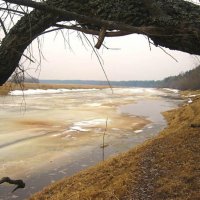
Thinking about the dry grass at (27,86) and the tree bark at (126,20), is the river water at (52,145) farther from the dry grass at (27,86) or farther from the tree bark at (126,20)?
the tree bark at (126,20)

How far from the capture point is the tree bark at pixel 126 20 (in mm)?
3965

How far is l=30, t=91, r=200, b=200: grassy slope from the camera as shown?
587cm

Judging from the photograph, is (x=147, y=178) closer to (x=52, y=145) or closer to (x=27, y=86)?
(x=52, y=145)

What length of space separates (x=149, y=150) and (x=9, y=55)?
17.4 feet

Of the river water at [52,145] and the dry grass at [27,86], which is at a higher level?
the dry grass at [27,86]

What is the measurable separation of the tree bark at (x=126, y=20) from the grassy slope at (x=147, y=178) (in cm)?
239

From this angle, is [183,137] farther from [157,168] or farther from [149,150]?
[157,168]

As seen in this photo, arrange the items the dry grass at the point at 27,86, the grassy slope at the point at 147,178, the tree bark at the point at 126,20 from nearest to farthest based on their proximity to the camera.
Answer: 1. the dry grass at the point at 27,86
2. the tree bark at the point at 126,20
3. the grassy slope at the point at 147,178

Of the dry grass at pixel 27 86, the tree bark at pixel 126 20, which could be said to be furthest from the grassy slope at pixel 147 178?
the tree bark at pixel 126 20

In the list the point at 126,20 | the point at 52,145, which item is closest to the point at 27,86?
the point at 52,145

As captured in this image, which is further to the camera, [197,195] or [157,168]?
[157,168]

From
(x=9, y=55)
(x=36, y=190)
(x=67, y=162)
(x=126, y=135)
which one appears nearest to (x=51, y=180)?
(x=36, y=190)

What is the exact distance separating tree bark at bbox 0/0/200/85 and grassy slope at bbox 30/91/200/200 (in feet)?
7.84

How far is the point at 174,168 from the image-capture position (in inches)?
270
